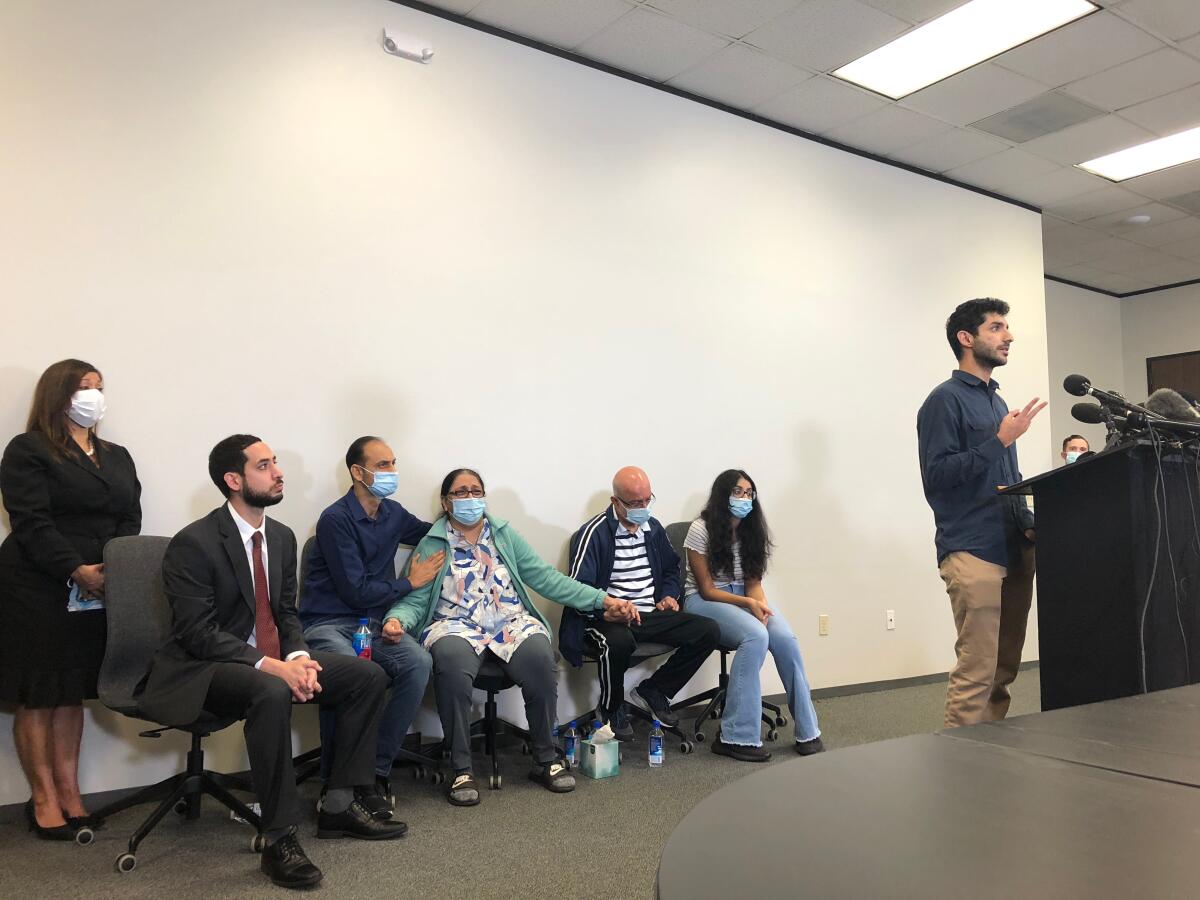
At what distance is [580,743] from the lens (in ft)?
12.0

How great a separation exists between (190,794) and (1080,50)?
5037mm

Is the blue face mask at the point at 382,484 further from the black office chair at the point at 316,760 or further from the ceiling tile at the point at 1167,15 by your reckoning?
the ceiling tile at the point at 1167,15

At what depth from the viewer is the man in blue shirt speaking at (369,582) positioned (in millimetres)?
3270

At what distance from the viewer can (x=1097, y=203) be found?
6.72 meters

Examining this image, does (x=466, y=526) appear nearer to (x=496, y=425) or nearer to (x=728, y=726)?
(x=496, y=425)

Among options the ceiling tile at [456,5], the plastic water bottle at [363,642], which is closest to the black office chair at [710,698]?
the plastic water bottle at [363,642]

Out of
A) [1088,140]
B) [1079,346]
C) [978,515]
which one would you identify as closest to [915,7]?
[1088,140]

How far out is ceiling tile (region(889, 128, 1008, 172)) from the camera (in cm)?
559

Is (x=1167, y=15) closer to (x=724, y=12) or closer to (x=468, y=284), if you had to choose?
(x=724, y=12)

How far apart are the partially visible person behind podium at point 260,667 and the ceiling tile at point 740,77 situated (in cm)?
305

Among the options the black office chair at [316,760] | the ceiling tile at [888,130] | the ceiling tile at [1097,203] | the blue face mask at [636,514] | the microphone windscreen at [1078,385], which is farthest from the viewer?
the ceiling tile at [1097,203]

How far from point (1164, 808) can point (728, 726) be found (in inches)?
119

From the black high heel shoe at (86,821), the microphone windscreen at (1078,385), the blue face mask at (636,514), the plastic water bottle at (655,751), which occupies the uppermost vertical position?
the microphone windscreen at (1078,385)

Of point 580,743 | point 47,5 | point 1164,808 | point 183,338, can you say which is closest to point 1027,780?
point 1164,808
